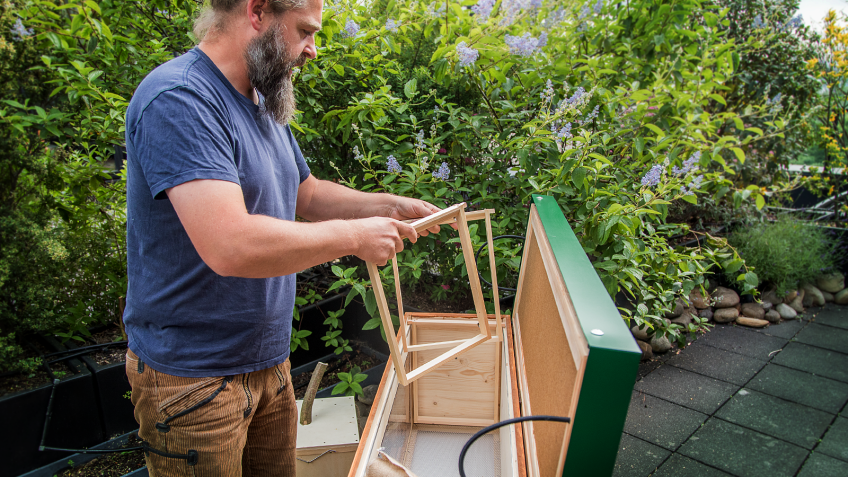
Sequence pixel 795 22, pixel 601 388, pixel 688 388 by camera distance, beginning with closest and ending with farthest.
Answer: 1. pixel 601 388
2. pixel 688 388
3. pixel 795 22

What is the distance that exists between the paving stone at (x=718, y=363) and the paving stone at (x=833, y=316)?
3.29ft

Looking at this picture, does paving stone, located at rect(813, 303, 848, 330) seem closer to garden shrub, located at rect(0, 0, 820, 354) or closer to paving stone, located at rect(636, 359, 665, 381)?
paving stone, located at rect(636, 359, 665, 381)

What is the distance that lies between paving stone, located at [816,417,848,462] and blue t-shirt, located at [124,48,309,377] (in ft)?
9.39

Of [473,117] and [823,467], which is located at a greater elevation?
[473,117]

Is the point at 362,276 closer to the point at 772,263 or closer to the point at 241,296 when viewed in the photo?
the point at 241,296

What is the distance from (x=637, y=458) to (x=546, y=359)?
5.62 ft

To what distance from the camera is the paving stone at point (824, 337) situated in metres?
3.49

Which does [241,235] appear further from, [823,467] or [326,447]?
[823,467]

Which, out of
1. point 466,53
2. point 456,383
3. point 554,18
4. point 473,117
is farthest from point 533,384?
point 554,18

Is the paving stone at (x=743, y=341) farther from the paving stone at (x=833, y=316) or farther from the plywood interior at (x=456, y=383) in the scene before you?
the plywood interior at (x=456, y=383)

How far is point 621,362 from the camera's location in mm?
621

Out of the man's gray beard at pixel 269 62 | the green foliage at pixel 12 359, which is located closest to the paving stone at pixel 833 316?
the man's gray beard at pixel 269 62

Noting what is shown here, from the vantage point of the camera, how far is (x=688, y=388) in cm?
293

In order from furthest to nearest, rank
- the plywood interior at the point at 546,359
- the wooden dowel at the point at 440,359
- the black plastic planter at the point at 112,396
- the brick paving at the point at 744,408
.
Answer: the brick paving at the point at 744,408 < the black plastic planter at the point at 112,396 < the wooden dowel at the point at 440,359 < the plywood interior at the point at 546,359
